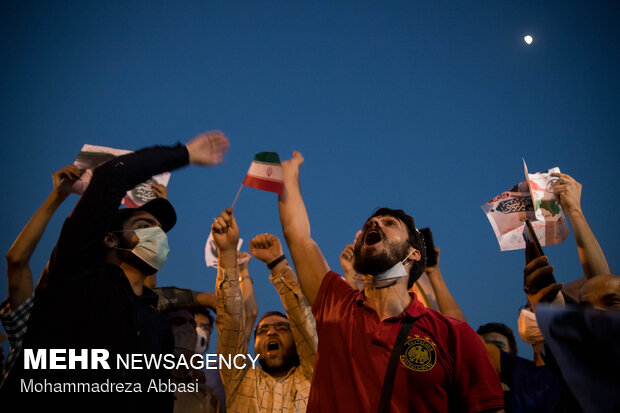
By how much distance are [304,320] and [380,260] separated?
1082 millimetres

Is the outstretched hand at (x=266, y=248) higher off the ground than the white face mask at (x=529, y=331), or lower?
higher

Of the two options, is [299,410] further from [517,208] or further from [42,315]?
[517,208]

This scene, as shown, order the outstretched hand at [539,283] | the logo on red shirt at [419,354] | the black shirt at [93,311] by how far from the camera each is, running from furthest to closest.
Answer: the logo on red shirt at [419,354] < the black shirt at [93,311] < the outstretched hand at [539,283]

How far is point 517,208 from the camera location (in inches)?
166

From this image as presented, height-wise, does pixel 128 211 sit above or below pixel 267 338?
above

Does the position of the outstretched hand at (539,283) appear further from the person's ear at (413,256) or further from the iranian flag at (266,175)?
the iranian flag at (266,175)

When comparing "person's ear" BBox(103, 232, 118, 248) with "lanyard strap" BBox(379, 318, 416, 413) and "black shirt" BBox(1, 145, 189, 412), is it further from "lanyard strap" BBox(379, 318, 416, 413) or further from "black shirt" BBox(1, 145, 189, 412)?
"lanyard strap" BBox(379, 318, 416, 413)

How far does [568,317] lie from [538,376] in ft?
9.76

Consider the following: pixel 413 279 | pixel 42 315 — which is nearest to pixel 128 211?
pixel 42 315

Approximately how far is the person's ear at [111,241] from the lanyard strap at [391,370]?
7.01 ft

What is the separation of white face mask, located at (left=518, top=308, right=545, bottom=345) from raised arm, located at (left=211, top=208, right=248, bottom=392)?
2872 millimetres

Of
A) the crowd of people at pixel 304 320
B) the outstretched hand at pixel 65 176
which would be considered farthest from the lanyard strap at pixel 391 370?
the outstretched hand at pixel 65 176

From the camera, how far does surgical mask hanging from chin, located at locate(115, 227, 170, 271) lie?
3.05 meters

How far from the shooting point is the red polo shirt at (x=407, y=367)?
249 cm
